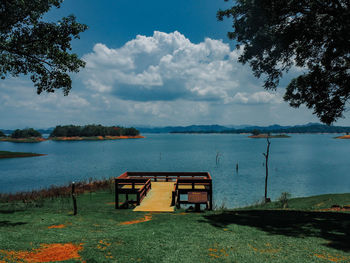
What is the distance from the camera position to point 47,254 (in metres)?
7.56

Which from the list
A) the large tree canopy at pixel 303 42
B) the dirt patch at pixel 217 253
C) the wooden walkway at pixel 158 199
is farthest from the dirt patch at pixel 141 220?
the large tree canopy at pixel 303 42

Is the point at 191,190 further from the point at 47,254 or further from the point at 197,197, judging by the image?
the point at 47,254

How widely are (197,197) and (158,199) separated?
3328 mm

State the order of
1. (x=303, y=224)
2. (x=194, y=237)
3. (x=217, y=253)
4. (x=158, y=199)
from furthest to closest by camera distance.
A: (x=158, y=199)
(x=303, y=224)
(x=194, y=237)
(x=217, y=253)

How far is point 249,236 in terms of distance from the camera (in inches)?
388

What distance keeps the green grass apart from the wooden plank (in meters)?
3.45

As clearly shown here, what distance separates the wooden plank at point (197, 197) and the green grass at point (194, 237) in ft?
11.3

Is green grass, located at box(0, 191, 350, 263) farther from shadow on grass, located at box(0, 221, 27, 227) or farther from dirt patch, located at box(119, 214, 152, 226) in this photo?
dirt patch, located at box(119, 214, 152, 226)

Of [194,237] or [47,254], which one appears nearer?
[47,254]

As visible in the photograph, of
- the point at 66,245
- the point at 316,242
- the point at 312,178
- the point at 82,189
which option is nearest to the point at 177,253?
the point at 66,245

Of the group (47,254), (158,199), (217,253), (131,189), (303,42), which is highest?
(303,42)

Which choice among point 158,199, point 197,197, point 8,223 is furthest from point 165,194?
point 8,223

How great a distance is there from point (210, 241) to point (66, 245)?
5.05 m

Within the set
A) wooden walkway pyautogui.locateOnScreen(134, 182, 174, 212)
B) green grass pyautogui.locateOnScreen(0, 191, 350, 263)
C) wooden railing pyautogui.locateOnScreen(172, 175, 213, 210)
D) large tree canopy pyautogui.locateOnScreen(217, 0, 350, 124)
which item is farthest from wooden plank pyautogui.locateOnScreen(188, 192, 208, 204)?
large tree canopy pyautogui.locateOnScreen(217, 0, 350, 124)
